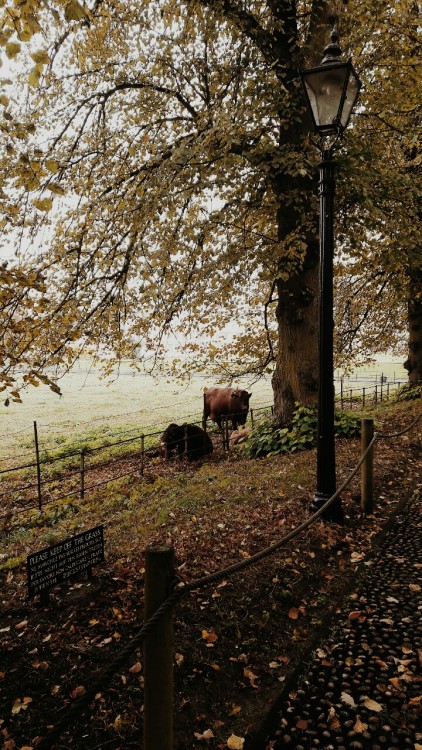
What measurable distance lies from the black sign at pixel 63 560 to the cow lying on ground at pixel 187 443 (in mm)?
9883

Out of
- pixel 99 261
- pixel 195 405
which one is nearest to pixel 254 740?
pixel 99 261

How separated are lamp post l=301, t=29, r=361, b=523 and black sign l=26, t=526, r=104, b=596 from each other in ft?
9.15

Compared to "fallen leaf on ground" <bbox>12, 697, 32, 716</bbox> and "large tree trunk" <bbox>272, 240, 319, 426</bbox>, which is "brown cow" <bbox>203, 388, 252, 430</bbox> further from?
"fallen leaf on ground" <bbox>12, 697, 32, 716</bbox>

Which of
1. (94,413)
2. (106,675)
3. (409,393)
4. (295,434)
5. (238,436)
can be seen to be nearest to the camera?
(106,675)

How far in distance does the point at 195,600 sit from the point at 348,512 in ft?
9.68

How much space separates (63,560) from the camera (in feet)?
15.0

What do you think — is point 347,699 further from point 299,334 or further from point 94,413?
point 94,413

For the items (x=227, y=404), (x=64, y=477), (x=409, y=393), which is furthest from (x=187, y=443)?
(x=409, y=393)

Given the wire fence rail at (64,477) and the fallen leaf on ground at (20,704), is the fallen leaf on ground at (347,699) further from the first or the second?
the wire fence rail at (64,477)

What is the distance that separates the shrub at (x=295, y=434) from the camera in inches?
406

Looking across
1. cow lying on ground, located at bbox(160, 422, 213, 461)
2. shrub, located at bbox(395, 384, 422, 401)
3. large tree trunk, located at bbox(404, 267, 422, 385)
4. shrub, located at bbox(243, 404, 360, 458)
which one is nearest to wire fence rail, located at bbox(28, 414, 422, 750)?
shrub, located at bbox(243, 404, 360, 458)

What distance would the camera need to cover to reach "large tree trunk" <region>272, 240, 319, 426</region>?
1034 cm

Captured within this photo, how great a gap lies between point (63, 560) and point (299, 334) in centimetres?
737

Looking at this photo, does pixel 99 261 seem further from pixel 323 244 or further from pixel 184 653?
pixel 184 653
